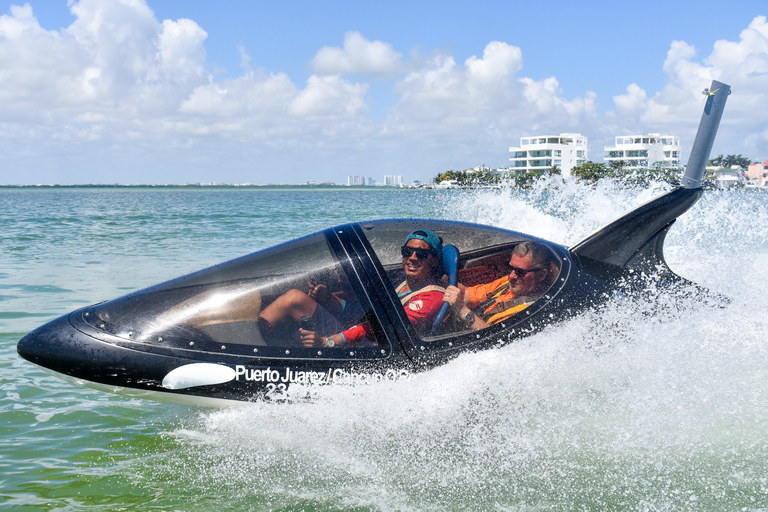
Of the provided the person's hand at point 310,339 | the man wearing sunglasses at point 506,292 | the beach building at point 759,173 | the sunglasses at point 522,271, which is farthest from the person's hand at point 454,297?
the beach building at point 759,173

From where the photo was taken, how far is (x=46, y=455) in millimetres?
3941

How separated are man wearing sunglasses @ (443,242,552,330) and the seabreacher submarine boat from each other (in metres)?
0.05

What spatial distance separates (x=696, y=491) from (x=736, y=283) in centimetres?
224

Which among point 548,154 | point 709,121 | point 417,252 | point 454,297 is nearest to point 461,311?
point 454,297

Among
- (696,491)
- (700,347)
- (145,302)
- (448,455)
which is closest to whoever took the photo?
(696,491)

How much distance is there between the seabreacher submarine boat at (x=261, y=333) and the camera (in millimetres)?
3518

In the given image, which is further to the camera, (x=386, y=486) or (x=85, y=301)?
(x=85, y=301)

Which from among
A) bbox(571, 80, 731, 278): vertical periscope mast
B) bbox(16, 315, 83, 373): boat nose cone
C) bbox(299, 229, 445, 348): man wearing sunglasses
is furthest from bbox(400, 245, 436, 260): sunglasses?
bbox(16, 315, 83, 373): boat nose cone

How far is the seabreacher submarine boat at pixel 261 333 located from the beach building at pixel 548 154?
4134 inches

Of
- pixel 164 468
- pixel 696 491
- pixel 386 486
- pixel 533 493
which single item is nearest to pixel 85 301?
pixel 164 468

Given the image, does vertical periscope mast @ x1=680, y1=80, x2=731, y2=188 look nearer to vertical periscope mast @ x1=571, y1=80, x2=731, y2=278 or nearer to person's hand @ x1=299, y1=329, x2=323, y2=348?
vertical periscope mast @ x1=571, y1=80, x2=731, y2=278

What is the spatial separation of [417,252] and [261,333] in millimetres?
1073

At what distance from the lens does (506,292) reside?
3.85m

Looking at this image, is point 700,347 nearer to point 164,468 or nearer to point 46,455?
point 164,468
